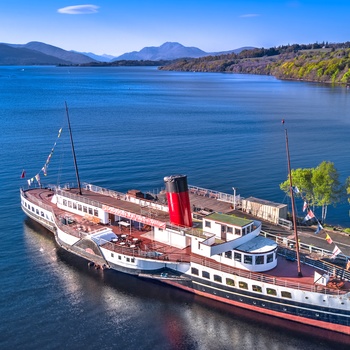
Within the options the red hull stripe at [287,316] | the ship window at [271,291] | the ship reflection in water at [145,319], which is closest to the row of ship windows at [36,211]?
the ship reflection in water at [145,319]

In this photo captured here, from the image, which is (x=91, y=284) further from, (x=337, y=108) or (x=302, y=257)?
(x=337, y=108)

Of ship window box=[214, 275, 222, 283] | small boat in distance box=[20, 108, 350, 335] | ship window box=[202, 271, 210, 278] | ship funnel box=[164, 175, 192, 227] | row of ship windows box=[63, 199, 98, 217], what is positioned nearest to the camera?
small boat in distance box=[20, 108, 350, 335]

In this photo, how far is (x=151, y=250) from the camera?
36.5 meters

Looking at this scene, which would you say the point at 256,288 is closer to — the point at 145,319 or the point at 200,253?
the point at 200,253

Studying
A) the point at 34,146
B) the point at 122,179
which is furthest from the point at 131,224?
the point at 34,146

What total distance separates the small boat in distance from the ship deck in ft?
0.23

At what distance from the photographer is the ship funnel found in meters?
35.9

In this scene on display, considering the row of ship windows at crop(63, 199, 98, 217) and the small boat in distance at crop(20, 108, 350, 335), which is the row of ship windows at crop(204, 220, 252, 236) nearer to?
the small boat in distance at crop(20, 108, 350, 335)

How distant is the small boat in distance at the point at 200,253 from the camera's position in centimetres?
3005

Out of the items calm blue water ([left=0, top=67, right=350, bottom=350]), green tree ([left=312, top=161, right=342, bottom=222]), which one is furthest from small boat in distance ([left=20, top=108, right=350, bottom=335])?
green tree ([left=312, top=161, right=342, bottom=222])

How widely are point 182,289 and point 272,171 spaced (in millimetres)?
35881

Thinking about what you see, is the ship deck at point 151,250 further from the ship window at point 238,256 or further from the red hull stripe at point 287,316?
the red hull stripe at point 287,316

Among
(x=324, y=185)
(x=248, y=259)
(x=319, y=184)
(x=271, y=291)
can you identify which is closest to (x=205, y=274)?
(x=248, y=259)

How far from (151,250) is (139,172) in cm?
2978
